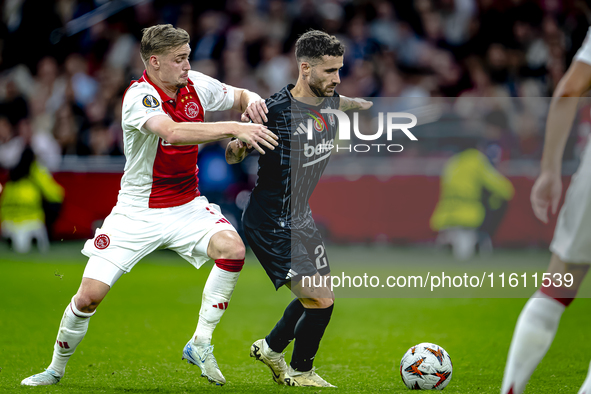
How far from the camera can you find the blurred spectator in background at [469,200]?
1143cm

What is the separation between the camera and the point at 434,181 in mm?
11672

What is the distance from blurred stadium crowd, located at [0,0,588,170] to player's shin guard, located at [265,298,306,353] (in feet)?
28.4

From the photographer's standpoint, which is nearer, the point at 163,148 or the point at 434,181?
the point at 163,148

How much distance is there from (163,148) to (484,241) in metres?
7.87

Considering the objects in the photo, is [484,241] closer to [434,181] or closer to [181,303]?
[434,181]

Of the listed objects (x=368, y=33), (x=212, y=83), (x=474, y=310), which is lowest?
(x=474, y=310)

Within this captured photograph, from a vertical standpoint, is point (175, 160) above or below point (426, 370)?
above

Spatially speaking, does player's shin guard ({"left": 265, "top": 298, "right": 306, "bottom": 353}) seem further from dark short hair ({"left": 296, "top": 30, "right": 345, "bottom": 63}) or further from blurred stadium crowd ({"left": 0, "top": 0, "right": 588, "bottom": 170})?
blurred stadium crowd ({"left": 0, "top": 0, "right": 588, "bottom": 170})

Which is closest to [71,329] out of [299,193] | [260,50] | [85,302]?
[85,302]

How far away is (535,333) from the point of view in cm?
318

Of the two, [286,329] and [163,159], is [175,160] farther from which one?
[286,329]

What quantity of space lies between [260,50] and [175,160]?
10449mm

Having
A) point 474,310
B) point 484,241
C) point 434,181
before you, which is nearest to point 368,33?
point 434,181

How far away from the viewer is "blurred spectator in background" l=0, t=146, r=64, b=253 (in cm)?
1208
